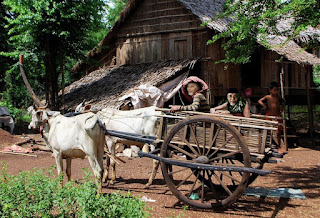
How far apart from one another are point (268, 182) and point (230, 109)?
220 cm

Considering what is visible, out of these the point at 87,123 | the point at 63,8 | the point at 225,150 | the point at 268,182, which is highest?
the point at 63,8

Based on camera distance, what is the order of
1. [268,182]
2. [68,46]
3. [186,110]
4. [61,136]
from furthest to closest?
1. [68,46]
2. [268,182]
3. [61,136]
4. [186,110]

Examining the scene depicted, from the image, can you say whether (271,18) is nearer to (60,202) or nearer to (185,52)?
(60,202)

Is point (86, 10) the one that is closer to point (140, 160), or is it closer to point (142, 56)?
point (142, 56)

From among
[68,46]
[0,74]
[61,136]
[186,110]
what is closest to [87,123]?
[61,136]

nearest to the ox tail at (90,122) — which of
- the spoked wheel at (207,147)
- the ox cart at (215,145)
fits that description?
the ox cart at (215,145)

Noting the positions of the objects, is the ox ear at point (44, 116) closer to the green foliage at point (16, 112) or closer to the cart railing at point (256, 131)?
the cart railing at point (256, 131)

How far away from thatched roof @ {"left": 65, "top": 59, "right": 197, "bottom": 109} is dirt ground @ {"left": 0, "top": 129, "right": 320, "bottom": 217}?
333 centimetres

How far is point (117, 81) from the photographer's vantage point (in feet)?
48.3

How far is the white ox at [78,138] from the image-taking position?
554 cm

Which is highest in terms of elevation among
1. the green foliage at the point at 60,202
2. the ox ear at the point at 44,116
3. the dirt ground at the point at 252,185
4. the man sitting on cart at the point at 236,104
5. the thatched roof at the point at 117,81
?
the thatched roof at the point at 117,81

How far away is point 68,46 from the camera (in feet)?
49.8

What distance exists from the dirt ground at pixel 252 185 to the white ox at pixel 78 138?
1.12m

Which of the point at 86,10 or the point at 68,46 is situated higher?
the point at 86,10
